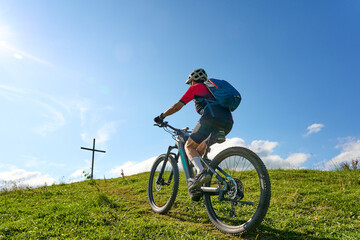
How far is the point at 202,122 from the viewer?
5852 millimetres

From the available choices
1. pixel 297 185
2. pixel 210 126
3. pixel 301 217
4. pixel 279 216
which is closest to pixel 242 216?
pixel 279 216

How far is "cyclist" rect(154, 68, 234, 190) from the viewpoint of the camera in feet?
18.8

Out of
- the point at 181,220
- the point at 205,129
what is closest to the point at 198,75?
the point at 205,129

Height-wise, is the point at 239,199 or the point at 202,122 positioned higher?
the point at 202,122

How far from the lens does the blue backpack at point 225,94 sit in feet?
18.4

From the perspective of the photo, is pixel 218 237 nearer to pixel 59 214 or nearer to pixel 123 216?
pixel 123 216

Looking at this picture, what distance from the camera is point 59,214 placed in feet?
22.3

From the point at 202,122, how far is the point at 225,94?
0.80 metres

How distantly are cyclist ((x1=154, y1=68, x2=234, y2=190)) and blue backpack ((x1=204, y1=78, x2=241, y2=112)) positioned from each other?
191mm

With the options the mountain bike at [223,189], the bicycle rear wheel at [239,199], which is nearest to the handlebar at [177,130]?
the mountain bike at [223,189]

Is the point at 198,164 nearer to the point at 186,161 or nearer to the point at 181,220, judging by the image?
the point at 186,161

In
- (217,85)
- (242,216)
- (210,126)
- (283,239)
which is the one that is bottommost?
(283,239)

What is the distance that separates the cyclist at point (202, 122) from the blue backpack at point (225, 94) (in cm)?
19

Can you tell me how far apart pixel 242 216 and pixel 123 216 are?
2.96 metres
